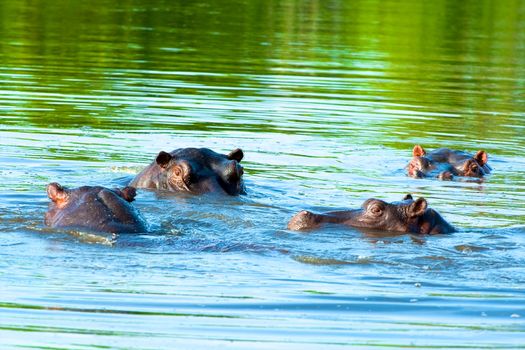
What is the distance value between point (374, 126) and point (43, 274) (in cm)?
1129

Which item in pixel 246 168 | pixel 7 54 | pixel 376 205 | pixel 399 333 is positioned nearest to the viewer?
pixel 399 333

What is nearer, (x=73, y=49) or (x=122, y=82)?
(x=122, y=82)

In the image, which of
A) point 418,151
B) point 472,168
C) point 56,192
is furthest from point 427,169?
point 56,192

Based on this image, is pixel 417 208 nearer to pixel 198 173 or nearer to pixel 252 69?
pixel 198 173

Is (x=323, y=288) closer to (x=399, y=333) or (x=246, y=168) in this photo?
(x=399, y=333)

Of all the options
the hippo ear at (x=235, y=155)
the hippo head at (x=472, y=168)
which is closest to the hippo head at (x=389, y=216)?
the hippo ear at (x=235, y=155)

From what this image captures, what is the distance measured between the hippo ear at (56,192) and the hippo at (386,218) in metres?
2.01

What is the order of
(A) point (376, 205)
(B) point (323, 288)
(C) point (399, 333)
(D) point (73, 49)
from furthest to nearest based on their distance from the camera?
(D) point (73, 49) → (A) point (376, 205) → (B) point (323, 288) → (C) point (399, 333)

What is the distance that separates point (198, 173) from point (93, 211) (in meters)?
3.18

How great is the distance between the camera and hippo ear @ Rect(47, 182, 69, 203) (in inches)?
417

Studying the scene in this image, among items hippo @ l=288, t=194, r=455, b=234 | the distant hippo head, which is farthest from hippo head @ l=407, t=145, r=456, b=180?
hippo @ l=288, t=194, r=455, b=234

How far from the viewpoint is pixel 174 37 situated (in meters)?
34.3

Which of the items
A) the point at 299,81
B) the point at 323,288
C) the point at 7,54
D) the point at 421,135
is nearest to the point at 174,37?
the point at 7,54

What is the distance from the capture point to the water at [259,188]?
820 centimetres
